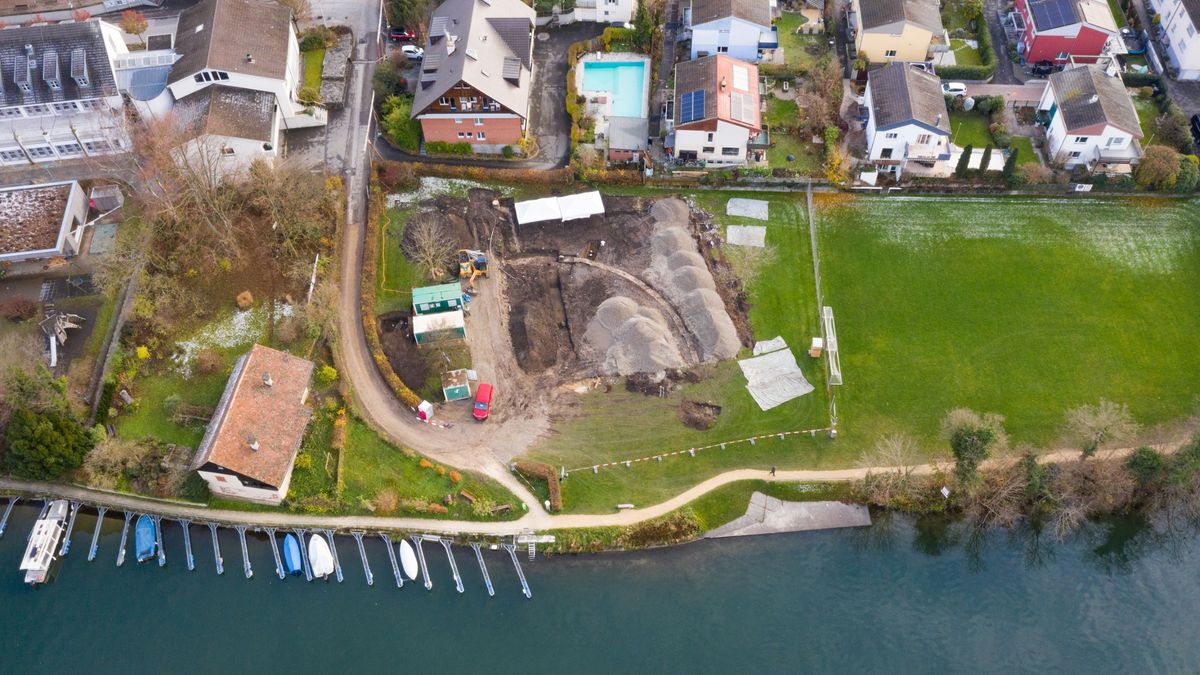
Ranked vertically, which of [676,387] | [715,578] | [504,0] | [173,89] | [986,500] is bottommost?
[715,578]

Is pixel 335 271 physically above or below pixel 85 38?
below

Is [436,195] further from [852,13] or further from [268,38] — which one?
[852,13]

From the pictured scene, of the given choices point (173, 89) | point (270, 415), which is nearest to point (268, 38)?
point (173, 89)

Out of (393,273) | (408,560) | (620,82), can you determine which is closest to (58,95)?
(393,273)

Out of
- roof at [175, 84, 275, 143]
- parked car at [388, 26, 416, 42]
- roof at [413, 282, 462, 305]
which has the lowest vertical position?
roof at [413, 282, 462, 305]

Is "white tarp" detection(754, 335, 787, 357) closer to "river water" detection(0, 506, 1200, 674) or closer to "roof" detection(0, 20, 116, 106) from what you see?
"river water" detection(0, 506, 1200, 674)

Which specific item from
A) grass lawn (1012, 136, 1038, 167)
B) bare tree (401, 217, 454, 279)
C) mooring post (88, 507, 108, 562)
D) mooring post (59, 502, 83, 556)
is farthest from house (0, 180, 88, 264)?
grass lawn (1012, 136, 1038, 167)

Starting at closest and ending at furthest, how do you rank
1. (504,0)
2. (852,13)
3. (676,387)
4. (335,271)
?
(676,387) < (335,271) < (504,0) < (852,13)
